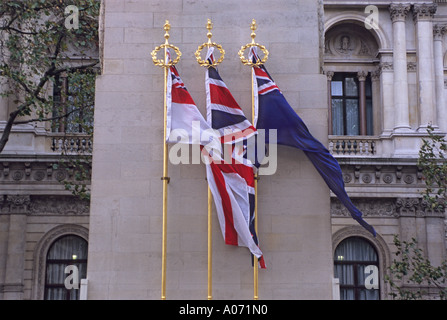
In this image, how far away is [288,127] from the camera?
590 inches

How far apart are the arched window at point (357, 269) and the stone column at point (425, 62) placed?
19.6 feet

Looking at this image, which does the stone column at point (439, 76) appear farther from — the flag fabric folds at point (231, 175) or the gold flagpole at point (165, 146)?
the gold flagpole at point (165, 146)

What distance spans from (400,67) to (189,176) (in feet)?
75.3

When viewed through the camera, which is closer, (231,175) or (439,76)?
(231,175)

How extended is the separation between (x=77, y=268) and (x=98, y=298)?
20.1 m

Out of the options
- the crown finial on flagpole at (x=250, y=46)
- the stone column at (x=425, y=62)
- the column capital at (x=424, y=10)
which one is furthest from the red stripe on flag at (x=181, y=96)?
the column capital at (x=424, y=10)

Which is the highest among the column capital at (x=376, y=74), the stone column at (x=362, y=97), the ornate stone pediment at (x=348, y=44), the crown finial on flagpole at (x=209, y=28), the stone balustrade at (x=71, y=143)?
the ornate stone pediment at (x=348, y=44)

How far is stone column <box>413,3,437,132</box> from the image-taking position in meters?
35.1

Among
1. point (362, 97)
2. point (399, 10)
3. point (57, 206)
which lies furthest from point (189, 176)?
point (399, 10)

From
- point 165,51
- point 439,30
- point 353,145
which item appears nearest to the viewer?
point 165,51

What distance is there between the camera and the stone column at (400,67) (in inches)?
1384

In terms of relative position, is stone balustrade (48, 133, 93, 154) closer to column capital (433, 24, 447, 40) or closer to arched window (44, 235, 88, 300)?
arched window (44, 235, 88, 300)

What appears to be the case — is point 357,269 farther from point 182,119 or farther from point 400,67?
point 182,119
